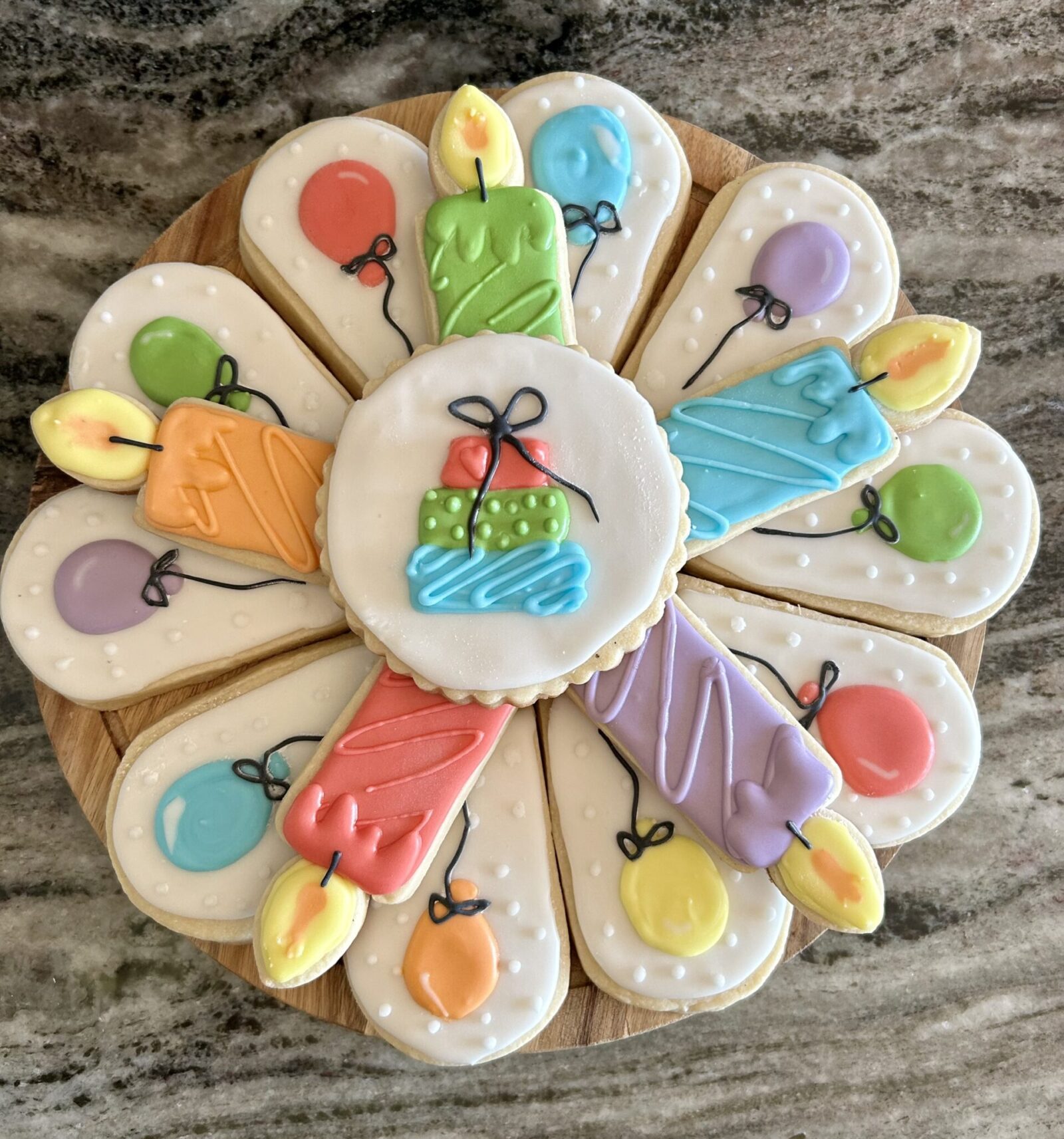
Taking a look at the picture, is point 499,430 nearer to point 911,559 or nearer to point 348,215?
point 348,215

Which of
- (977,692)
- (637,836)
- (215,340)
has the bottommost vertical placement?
(977,692)

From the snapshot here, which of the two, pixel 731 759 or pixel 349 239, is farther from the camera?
pixel 349 239

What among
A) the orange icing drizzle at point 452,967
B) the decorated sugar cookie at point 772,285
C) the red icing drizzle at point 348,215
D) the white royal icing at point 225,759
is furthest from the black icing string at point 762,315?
the orange icing drizzle at point 452,967

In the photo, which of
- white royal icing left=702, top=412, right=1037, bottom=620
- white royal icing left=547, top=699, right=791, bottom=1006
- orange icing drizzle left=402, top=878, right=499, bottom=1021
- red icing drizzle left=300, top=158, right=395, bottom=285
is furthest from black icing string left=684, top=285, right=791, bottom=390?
orange icing drizzle left=402, top=878, right=499, bottom=1021

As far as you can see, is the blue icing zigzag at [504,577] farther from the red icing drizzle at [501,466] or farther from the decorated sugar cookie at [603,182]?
the decorated sugar cookie at [603,182]

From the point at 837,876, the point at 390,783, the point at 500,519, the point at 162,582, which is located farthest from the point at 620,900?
the point at 162,582

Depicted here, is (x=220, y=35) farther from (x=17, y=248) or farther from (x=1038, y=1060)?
(x=1038, y=1060)
